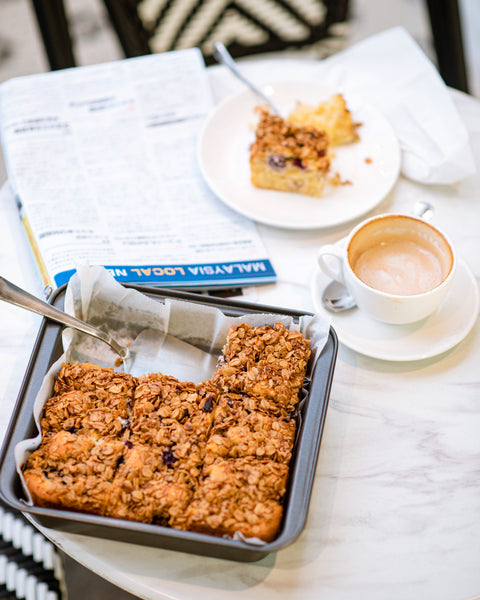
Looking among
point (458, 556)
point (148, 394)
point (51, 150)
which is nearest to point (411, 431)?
point (458, 556)

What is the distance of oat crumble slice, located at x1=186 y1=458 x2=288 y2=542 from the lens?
802 millimetres

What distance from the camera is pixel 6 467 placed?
0.85 m

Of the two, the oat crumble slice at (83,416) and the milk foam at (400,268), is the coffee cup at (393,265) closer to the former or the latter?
the milk foam at (400,268)

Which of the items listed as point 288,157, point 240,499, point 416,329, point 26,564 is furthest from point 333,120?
point 26,564

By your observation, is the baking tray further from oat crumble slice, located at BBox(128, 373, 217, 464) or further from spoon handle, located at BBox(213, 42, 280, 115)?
spoon handle, located at BBox(213, 42, 280, 115)

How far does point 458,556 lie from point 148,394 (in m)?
0.53

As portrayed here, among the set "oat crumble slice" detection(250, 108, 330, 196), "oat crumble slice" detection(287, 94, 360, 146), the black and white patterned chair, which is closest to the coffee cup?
"oat crumble slice" detection(250, 108, 330, 196)

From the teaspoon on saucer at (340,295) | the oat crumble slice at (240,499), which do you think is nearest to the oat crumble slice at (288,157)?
the teaspoon on saucer at (340,295)

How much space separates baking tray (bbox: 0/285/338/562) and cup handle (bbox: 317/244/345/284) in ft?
0.49

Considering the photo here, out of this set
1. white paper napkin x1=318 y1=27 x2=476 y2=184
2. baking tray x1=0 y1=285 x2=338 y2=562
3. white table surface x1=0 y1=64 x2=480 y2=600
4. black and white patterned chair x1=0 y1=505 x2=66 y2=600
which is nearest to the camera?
baking tray x1=0 y1=285 x2=338 y2=562

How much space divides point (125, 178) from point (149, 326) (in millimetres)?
486

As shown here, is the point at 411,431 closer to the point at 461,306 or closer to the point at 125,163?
the point at 461,306

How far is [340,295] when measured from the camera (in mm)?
1180

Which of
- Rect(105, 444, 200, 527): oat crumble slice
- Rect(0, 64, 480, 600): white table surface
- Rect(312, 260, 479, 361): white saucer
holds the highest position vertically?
Rect(105, 444, 200, 527): oat crumble slice
